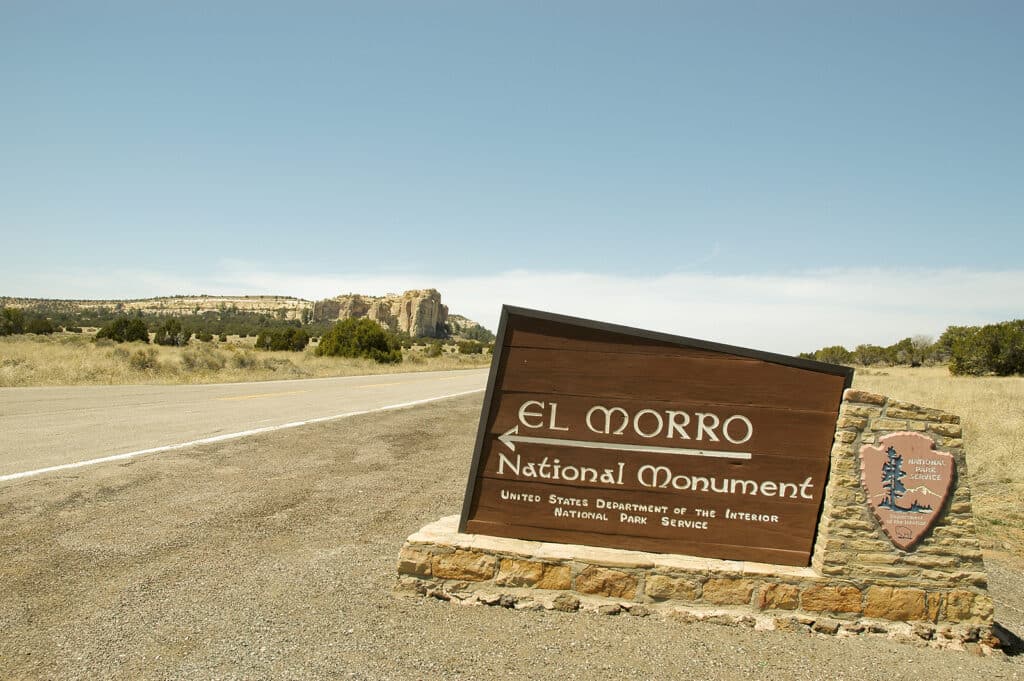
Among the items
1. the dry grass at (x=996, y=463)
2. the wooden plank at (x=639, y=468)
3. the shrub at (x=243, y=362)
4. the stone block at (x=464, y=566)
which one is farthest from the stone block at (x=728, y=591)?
the shrub at (x=243, y=362)

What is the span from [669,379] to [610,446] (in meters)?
0.65

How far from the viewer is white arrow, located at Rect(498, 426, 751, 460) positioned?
4691 mm

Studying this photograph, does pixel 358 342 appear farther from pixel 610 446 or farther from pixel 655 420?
pixel 655 420

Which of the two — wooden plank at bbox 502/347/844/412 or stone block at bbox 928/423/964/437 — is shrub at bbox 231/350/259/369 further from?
stone block at bbox 928/423/964/437

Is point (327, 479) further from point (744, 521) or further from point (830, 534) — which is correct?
point (830, 534)

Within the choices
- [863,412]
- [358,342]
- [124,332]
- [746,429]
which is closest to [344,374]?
[358,342]

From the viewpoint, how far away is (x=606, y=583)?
4.44 metres

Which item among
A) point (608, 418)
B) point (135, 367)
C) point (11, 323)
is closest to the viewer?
point (608, 418)

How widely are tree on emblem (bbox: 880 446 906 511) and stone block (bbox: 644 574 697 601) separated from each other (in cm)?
137

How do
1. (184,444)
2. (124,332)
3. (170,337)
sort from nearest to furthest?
(184,444), (124,332), (170,337)

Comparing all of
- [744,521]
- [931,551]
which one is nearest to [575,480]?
[744,521]

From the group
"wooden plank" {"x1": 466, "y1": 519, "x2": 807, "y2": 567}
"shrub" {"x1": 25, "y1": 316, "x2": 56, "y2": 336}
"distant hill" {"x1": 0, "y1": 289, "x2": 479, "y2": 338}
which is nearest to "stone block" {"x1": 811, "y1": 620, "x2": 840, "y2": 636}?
"wooden plank" {"x1": 466, "y1": 519, "x2": 807, "y2": 567}

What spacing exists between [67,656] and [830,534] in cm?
458

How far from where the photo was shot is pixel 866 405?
175 inches
